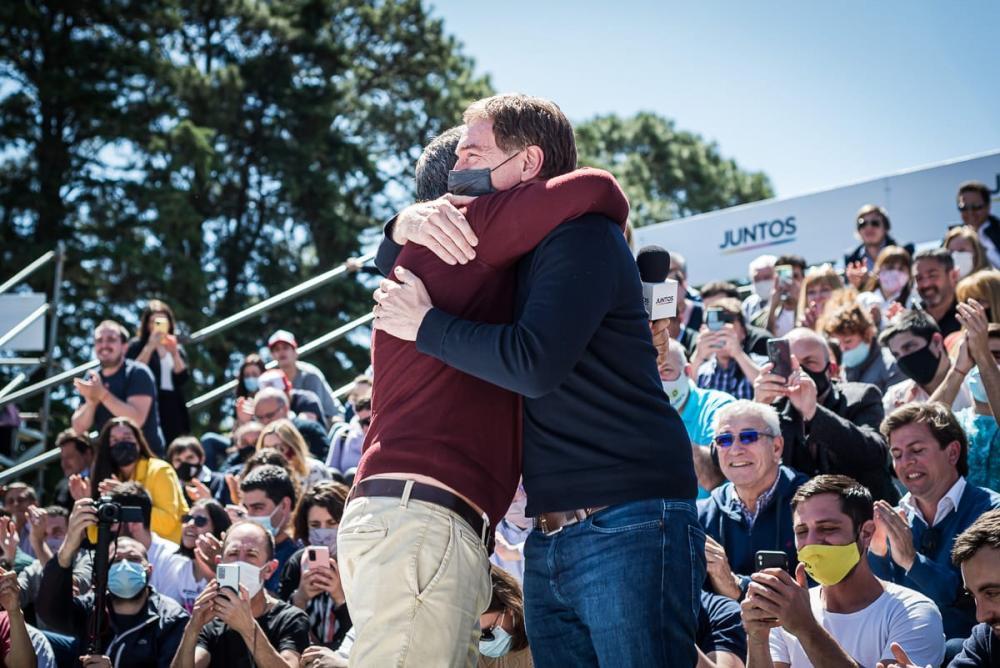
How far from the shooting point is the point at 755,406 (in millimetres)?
5641

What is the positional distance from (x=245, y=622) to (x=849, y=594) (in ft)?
8.22

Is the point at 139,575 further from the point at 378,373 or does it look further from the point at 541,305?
the point at 541,305

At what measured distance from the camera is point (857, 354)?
775 cm

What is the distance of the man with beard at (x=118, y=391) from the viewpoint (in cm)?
859

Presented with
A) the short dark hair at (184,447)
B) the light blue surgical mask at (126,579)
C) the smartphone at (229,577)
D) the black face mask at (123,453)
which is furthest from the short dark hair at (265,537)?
the short dark hair at (184,447)

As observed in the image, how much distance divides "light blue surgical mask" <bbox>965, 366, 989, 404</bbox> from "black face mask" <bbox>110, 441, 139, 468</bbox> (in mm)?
5253

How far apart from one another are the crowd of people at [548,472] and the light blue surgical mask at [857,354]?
15 mm

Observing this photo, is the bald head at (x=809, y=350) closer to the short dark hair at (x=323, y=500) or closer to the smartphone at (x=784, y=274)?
the short dark hair at (x=323, y=500)

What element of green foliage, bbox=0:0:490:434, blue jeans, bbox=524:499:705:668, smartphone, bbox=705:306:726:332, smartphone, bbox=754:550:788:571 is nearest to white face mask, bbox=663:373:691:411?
smartphone, bbox=705:306:726:332

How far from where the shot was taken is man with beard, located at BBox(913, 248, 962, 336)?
7.71 meters

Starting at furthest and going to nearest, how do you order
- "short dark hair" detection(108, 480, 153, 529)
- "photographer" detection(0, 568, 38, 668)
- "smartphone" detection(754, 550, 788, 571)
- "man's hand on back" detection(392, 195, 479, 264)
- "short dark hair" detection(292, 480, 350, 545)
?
"short dark hair" detection(108, 480, 153, 529)
"short dark hair" detection(292, 480, 350, 545)
"photographer" detection(0, 568, 38, 668)
"smartphone" detection(754, 550, 788, 571)
"man's hand on back" detection(392, 195, 479, 264)

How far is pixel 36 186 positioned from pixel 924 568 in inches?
751

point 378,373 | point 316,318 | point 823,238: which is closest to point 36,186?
point 316,318

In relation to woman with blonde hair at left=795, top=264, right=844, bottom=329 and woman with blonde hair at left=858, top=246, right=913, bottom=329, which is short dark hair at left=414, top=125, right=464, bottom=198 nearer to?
woman with blonde hair at left=795, top=264, right=844, bottom=329
